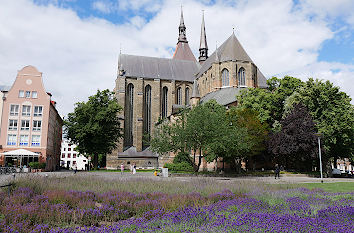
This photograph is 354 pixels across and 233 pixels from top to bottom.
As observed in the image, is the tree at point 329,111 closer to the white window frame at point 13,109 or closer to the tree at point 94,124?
the tree at point 94,124

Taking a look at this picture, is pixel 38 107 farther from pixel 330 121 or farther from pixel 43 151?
pixel 330 121

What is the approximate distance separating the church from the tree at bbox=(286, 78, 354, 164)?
13718 millimetres

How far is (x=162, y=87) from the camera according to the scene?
212 ft

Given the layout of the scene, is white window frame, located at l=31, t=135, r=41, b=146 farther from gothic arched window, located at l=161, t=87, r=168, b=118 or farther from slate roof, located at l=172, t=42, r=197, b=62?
slate roof, located at l=172, t=42, r=197, b=62

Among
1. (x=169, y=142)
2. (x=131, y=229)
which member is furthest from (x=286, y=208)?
(x=169, y=142)

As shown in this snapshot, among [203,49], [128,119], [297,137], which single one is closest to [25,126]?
[128,119]

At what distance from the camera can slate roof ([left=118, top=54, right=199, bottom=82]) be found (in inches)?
2516

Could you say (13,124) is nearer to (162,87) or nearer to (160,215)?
(162,87)

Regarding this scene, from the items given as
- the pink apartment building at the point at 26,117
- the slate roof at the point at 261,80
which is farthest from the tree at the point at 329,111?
the pink apartment building at the point at 26,117

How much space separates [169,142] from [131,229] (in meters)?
23.2

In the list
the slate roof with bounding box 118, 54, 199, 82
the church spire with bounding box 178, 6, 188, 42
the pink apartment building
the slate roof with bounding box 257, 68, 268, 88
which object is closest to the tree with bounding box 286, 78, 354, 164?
the slate roof with bounding box 257, 68, 268, 88

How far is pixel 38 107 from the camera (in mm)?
40125

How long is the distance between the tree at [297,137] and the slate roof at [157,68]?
37.6 meters

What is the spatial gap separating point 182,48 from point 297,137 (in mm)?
56182
